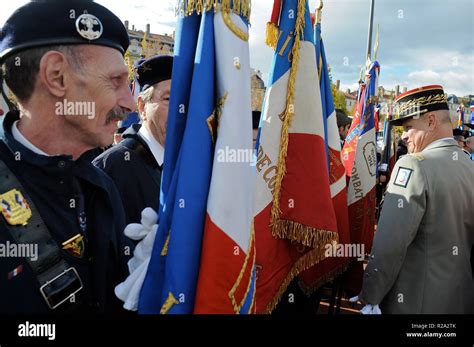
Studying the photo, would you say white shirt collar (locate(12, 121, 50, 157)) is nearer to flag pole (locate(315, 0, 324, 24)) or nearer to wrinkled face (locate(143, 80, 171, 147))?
wrinkled face (locate(143, 80, 171, 147))

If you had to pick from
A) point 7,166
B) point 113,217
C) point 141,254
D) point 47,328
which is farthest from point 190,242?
point 7,166

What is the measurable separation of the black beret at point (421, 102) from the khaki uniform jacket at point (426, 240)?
1.37ft

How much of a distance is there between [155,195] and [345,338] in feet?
5.22

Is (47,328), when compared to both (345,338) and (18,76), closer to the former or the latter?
(18,76)

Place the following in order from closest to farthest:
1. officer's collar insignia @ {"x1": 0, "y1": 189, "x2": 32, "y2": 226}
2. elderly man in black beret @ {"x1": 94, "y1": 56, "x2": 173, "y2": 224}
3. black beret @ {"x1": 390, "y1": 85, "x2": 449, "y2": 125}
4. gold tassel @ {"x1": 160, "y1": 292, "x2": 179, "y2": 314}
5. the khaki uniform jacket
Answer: officer's collar insignia @ {"x1": 0, "y1": 189, "x2": 32, "y2": 226} → gold tassel @ {"x1": 160, "y1": 292, "x2": 179, "y2": 314} → elderly man in black beret @ {"x1": 94, "y1": 56, "x2": 173, "y2": 224} → the khaki uniform jacket → black beret @ {"x1": 390, "y1": 85, "x2": 449, "y2": 125}

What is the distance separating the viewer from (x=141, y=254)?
166 cm

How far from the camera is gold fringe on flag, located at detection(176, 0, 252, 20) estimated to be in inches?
63.1

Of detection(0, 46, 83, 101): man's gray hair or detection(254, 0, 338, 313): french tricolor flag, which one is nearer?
detection(0, 46, 83, 101): man's gray hair

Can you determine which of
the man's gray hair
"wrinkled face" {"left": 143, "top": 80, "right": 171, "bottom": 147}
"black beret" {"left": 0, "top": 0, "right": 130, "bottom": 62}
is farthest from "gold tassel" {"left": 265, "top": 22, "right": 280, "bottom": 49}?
the man's gray hair

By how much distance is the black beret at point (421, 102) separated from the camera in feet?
9.99

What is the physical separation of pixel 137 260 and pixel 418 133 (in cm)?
263

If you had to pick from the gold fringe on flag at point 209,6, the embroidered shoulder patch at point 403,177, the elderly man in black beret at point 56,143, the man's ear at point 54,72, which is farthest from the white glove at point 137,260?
the embroidered shoulder patch at point 403,177

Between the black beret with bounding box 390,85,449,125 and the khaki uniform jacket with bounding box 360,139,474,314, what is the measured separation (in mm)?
416

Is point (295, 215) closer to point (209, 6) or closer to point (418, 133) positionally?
point (418, 133)
